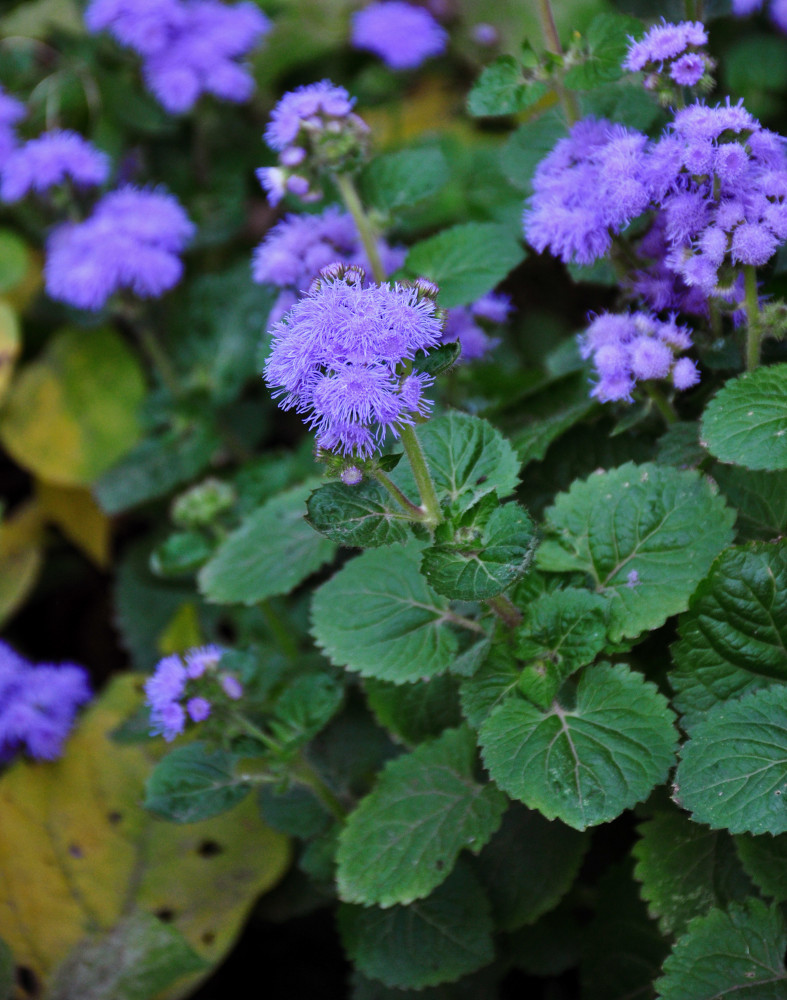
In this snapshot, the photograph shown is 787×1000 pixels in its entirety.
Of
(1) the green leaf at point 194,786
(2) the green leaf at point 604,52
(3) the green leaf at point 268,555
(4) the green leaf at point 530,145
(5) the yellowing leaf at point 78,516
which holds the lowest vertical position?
(5) the yellowing leaf at point 78,516

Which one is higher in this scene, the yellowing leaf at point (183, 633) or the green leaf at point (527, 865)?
the yellowing leaf at point (183, 633)

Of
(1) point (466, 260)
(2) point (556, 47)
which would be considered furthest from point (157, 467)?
(2) point (556, 47)

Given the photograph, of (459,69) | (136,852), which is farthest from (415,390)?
(459,69)

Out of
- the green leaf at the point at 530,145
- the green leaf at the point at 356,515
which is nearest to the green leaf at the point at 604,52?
the green leaf at the point at 530,145

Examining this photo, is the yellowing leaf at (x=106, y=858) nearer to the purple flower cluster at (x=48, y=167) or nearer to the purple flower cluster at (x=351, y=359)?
the purple flower cluster at (x=351, y=359)

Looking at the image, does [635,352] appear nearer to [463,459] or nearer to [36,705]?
[463,459]
